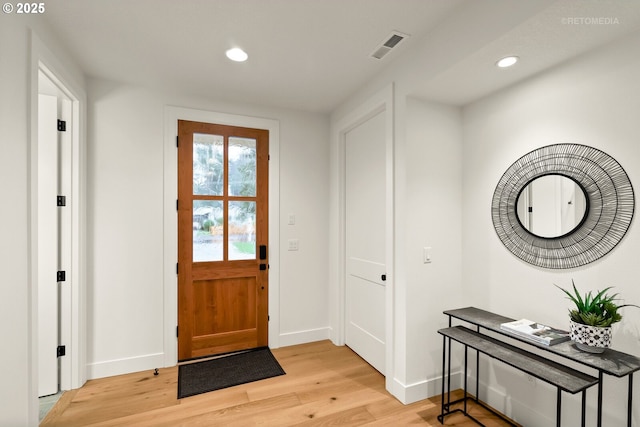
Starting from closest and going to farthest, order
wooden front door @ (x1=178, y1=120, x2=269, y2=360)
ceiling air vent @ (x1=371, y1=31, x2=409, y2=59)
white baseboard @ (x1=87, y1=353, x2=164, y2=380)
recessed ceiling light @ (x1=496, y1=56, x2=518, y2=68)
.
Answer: recessed ceiling light @ (x1=496, y1=56, x2=518, y2=68) → ceiling air vent @ (x1=371, y1=31, x2=409, y2=59) → white baseboard @ (x1=87, y1=353, x2=164, y2=380) → wooden front door @ (x1=178, y1=120, x2=269, y2=360)

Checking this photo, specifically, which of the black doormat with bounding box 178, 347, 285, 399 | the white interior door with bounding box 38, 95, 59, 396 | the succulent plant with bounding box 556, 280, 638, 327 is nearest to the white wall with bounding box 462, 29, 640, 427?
the succulent plant with bounding box 556, 280, 638, 327

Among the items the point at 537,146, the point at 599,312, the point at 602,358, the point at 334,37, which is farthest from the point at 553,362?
the point at 334,37

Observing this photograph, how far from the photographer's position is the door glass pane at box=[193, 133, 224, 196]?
2896 millimetres

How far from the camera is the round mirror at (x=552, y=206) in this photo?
176 cm

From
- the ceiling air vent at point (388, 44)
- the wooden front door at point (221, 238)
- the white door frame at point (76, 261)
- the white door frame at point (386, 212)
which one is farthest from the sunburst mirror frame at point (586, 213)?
the white door frame at point (76, 261)

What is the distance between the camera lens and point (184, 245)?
2.83 m

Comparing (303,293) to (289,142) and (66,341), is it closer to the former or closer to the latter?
(289,142)

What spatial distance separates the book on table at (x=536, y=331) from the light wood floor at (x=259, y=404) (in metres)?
0.72

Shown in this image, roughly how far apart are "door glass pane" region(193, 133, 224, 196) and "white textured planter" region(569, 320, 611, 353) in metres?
2.82

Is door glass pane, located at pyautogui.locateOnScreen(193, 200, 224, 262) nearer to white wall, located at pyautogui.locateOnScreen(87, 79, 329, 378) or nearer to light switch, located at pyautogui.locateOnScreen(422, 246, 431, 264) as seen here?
white wall, located at pyautogui.locateOnScreen(87, 79, 329, 378)

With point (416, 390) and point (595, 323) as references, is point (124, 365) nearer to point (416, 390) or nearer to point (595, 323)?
point (416, 390)

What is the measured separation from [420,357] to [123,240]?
2.62 metres

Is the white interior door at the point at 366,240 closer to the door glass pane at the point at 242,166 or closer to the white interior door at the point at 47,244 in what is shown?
the door glass pane at the point at 242,166

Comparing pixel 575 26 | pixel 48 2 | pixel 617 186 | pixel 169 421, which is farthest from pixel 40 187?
pixel 617 186
